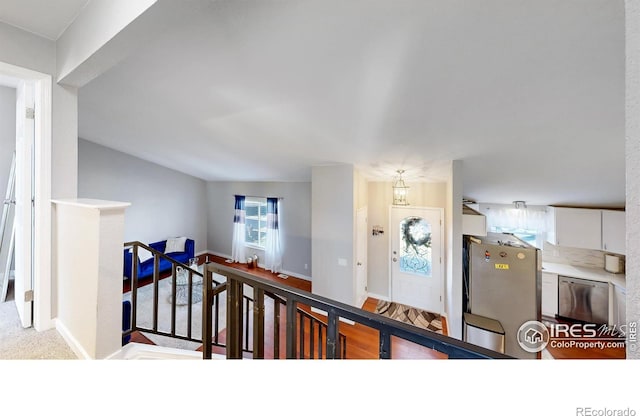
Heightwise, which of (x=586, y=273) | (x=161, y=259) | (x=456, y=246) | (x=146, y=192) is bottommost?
(x=161, y=259)

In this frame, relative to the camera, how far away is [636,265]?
450 millimetres

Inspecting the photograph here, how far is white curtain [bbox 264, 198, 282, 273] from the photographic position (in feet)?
20.0

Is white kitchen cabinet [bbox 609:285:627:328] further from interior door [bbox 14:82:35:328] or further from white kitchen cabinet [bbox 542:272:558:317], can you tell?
interior door [bbox 14:82:35:328]

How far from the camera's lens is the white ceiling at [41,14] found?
1326 mm

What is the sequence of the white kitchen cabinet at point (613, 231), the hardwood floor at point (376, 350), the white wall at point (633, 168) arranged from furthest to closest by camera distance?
the white kitchen cabinet at point (613, 231) → the hardwood floor at point (376, 350) → the white wall at point (633, 168)

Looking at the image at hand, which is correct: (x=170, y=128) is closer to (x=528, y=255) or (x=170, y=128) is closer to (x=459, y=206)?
(x=459, y=206)

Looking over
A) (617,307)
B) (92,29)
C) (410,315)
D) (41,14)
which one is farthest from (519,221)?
(41,14)

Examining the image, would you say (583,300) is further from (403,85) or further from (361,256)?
(403,85)

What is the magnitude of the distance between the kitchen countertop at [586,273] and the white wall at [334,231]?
11.5 feet

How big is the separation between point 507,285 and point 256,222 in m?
5.55

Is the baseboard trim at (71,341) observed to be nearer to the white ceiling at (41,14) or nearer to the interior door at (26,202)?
the interior door at (26,202)

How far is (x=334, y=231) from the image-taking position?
3.97 metres

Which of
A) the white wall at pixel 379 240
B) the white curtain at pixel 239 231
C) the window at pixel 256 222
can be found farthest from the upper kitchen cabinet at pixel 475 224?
the white curtain at pixel 239 231

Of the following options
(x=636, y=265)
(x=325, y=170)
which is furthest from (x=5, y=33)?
(x=325, y=170)
